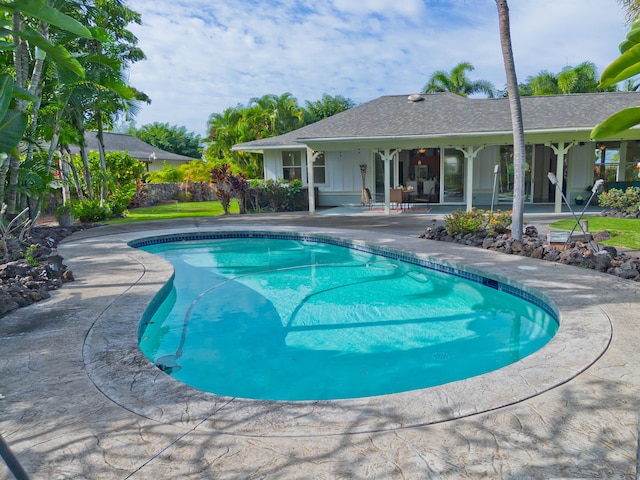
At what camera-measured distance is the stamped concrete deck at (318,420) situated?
253 cm

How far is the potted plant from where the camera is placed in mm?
13916

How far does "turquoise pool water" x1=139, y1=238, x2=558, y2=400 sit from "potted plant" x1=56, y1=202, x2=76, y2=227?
22.0ft

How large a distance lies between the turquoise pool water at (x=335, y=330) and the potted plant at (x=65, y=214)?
6.71 meters

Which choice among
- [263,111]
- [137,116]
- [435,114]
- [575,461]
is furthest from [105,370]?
[263,111]

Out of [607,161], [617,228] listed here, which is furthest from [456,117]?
[617,228]

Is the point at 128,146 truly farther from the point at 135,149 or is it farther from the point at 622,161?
the point at 622,161

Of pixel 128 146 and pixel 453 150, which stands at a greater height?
pixel 128 146

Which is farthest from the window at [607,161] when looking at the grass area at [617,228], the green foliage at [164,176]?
the green foliage at [164,176]

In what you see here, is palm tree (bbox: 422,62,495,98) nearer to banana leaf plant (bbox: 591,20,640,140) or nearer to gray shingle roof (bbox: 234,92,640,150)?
gray shingle roof (bbox: 234,92,640,150)

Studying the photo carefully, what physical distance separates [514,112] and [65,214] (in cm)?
1287

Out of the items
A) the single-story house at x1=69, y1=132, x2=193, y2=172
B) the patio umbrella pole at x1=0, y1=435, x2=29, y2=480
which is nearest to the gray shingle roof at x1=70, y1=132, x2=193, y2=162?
the single-story house at x1=69, y1=132, x2=193, y2=172

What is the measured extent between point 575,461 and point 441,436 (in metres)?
0.73

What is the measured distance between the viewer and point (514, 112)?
28.5ft

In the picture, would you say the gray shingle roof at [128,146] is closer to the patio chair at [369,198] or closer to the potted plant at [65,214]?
the potted plant at [65,214]
